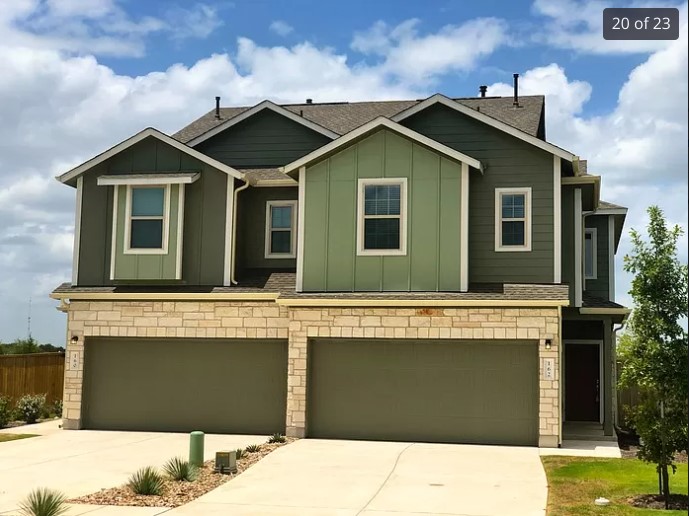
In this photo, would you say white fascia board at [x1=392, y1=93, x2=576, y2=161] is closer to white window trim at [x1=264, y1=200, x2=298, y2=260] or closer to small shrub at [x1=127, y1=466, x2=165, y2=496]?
white window trim at [x1=264, y1=200, x2=298, y2=260]

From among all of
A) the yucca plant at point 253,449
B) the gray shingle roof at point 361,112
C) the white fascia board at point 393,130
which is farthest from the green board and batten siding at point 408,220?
the gray shingle roof at point 361,112

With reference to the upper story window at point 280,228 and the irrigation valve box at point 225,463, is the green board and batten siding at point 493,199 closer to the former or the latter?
the upper story window at point 280,228

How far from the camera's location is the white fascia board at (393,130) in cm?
1803

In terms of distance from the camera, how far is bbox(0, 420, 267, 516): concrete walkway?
12281 millimetres

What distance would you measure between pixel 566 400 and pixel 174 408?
1039cm

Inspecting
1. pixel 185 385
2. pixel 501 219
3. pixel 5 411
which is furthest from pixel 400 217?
pixel 5 411

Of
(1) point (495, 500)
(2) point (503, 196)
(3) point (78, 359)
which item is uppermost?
(2) point (503, 196)

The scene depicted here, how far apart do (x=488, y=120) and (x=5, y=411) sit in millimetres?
13699

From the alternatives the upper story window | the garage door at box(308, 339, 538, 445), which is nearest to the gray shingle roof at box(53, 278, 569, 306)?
the upper story window

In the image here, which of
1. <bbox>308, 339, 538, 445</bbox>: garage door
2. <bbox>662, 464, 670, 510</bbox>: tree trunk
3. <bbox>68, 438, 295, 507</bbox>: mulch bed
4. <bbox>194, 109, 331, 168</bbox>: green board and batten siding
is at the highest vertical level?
<bbox>194, 109, 331, 168</bbox>: green board and batten siding

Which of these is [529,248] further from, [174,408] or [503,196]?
[174,408]

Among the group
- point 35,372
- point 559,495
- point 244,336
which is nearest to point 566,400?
point 244,336

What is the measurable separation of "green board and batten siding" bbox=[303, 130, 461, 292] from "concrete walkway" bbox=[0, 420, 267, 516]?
13.4 feet

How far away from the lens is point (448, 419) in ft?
58.0
